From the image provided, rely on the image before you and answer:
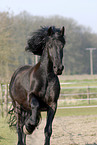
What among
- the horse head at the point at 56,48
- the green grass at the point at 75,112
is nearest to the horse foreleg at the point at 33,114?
the horse head at the point at 56,48

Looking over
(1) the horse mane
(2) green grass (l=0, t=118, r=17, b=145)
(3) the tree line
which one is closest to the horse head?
(1) the horse mane

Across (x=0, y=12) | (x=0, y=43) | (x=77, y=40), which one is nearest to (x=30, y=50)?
(x=0, y=43)

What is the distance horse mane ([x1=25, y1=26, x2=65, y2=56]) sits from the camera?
5297 mm

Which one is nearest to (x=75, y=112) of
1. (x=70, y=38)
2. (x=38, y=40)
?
(x=38, y=40)

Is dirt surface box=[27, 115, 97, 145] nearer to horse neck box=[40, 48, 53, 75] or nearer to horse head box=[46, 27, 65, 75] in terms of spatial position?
horse neck box=[40, 48, 53, 75]

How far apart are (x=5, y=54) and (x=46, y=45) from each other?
1665cm

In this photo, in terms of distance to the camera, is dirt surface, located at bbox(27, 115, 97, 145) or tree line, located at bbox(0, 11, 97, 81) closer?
dirt surface, located at bbox(27, 115, 97, 145)

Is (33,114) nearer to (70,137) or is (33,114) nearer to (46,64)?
(46,64)

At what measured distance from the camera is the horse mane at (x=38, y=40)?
17.4ft

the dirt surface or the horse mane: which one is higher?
the horse mane

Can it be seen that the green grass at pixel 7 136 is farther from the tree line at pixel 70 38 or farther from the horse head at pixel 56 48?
the tree line at pixel 70 38

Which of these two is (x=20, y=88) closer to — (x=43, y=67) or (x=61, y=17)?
(x=43, y=67)

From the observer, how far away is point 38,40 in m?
5.50

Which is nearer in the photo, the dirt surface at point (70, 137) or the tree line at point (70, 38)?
the dirt surface at point (70, 137)
